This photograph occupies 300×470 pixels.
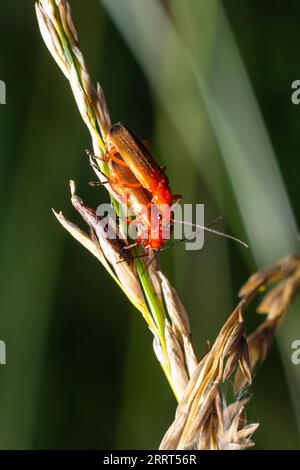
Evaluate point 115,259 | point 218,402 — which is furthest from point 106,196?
point 218,402

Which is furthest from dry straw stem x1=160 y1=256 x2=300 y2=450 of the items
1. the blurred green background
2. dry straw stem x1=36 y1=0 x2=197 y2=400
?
the blurred green background

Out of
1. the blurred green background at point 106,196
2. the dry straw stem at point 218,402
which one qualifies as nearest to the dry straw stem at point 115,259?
the dry straw stem at point 218,402

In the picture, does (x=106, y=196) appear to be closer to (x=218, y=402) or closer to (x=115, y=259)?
(x=115, y=259)

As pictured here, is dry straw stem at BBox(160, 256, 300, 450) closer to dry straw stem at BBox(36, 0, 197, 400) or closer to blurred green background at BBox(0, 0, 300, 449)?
dry straw stem at BBox(36, 0, 197, 400)

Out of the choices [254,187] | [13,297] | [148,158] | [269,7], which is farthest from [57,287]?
[269,7]

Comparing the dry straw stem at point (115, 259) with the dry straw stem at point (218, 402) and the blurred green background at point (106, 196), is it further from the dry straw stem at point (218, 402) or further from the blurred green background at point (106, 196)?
the blurred green background at point (106, 196)

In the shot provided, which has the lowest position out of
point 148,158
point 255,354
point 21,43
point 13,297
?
point 255,354
